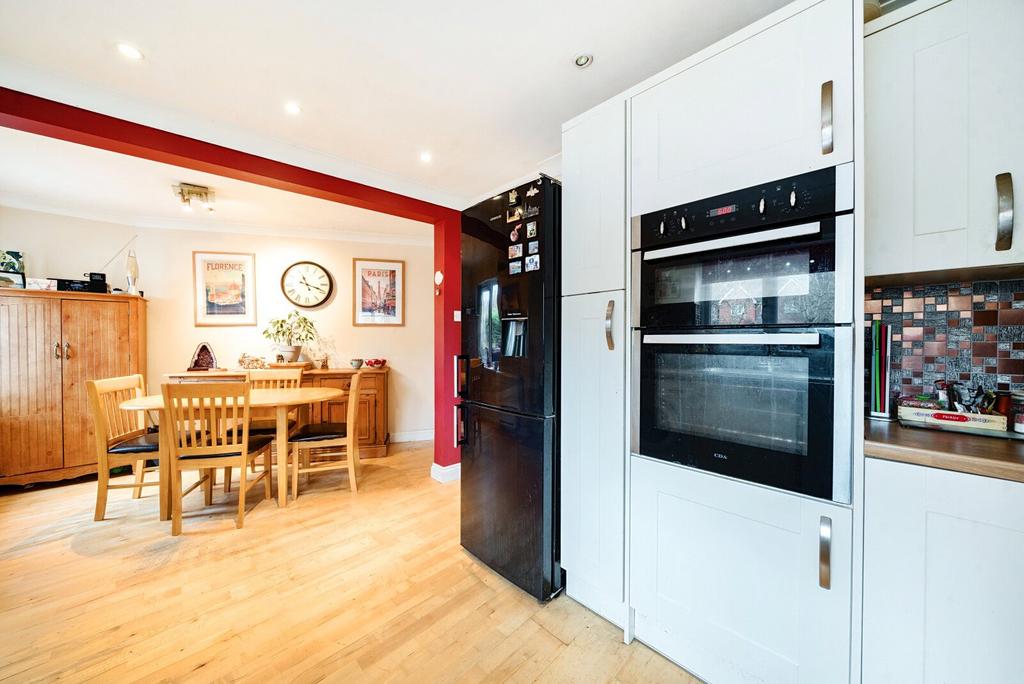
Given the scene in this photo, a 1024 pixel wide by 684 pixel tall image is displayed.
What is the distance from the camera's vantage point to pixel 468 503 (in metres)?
2.05

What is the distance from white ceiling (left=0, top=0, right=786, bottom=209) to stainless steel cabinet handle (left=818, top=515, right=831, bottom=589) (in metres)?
1.84

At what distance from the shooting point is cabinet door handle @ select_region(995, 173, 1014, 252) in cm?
95

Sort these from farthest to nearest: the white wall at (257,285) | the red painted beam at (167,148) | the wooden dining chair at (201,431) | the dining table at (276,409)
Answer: the white wall at (257,285)
the dining table at (276,409)
the wooden dining chair at (201,431)
the red painted beam at (167,148)

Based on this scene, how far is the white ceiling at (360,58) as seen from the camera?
1468 millimetres

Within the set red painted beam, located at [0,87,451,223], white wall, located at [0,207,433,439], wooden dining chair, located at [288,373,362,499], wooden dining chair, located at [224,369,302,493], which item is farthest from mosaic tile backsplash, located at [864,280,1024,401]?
white wall, located at [0,207,433,439]

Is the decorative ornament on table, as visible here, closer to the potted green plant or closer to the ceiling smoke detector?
the potted green plant

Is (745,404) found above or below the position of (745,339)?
below

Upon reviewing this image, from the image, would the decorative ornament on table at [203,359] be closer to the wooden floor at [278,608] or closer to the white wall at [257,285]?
the white wall at [257,285]

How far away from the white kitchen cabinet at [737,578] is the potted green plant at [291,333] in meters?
3.93

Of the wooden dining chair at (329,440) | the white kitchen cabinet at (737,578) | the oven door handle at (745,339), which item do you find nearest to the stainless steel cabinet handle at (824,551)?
the white kitchen cabinet at (737,578)

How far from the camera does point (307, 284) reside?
13.9ft

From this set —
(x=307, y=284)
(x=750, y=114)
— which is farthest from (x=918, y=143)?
(x=307, y=284)

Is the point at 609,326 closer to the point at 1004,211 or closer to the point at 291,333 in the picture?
the point at 1004,211

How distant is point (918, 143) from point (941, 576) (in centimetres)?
120
